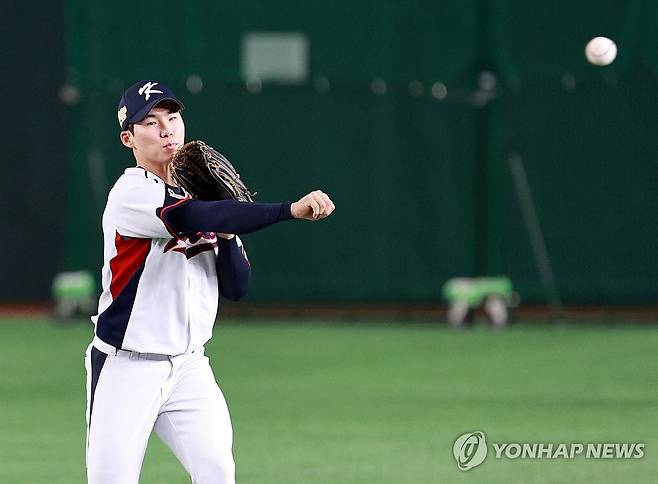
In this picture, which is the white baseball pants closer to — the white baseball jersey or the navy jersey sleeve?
the white baseball jersey

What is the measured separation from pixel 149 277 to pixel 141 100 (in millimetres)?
634

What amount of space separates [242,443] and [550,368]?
3.93m

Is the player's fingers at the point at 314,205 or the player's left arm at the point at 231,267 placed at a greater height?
the player's fingers at the point at 314,205

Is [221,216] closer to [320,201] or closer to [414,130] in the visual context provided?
[320,201]

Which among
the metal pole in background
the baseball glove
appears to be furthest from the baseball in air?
the baseball glove

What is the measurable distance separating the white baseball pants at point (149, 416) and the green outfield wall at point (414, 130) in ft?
32.3

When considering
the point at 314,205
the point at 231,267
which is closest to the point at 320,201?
the point at 314,205

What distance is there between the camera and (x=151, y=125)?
209 inches

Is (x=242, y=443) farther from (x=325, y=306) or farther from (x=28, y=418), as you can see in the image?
(x=325, y=306)

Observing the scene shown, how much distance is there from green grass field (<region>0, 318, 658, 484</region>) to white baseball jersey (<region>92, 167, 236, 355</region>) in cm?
242

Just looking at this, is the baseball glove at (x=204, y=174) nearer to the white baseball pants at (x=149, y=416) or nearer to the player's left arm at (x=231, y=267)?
the player's left arm at (x=231, y=267)

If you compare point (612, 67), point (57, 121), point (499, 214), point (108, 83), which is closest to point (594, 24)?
point (612, 67)

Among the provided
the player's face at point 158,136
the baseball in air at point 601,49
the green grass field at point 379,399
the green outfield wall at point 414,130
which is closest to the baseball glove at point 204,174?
the player's face at point 158,136

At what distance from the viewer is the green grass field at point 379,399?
7809 millimetres
